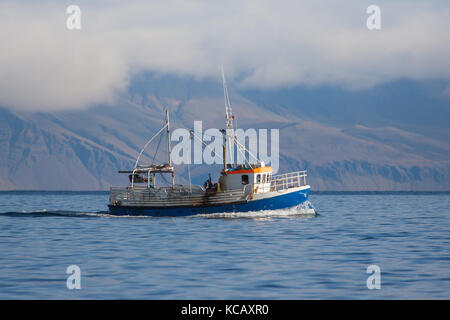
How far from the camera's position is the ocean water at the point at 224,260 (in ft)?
101

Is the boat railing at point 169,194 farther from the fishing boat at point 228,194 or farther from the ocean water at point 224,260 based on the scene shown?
the ocean water at point 224,260

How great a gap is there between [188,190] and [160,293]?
46595 millimetres

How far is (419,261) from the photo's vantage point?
3966cm

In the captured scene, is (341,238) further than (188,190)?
No

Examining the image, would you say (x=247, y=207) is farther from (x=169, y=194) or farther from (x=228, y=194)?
(x=169, y=194)

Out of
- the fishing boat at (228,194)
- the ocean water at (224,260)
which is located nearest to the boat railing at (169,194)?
the fishing boat at (228,194)

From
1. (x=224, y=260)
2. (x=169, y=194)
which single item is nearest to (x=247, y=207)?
(x=169, y=194)

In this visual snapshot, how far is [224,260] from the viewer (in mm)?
40094
